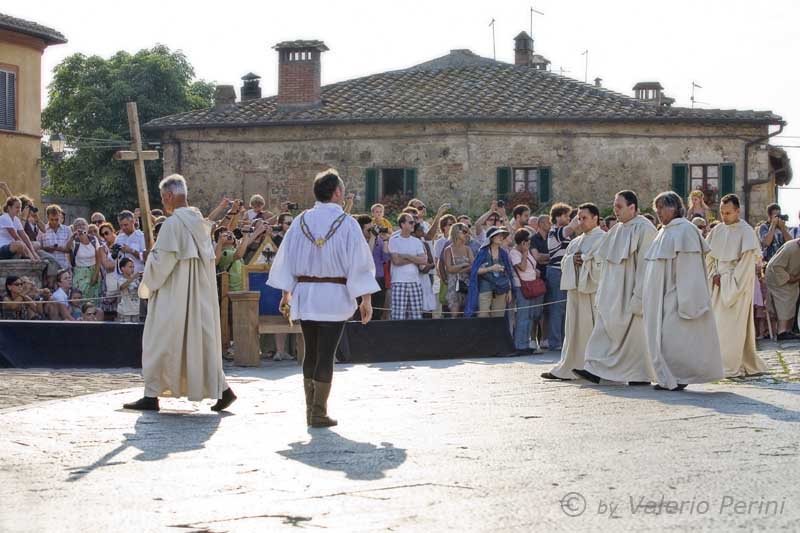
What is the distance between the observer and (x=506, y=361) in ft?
54.2

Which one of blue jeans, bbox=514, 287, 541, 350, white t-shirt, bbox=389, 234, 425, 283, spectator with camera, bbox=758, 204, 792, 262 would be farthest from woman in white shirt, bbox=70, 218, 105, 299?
spectator with camera, bbox=758, 204, 792, 262

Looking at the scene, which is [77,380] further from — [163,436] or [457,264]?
[457,264]

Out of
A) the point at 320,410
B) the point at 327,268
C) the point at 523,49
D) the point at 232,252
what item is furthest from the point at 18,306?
the point at 523,49

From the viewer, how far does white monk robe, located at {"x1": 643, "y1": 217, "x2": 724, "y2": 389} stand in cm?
1211

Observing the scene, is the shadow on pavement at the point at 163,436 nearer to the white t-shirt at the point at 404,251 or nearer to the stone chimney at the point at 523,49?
the white t-shirt at the point at 404,251

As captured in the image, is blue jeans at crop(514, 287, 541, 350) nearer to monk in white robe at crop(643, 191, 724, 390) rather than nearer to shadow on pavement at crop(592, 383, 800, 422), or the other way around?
shadow on pavement at crop(592, 383, 800, 422)

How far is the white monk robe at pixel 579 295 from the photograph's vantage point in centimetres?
1360

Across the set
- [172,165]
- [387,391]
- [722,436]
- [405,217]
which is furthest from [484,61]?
[722,436]

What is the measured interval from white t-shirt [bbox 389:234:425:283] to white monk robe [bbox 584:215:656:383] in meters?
4.83

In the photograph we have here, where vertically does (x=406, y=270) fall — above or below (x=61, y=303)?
above

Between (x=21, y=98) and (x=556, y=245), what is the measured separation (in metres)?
21.9

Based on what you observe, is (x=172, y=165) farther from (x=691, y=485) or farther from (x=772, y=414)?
(x=691, y=485)

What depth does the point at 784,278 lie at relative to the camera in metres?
19.4

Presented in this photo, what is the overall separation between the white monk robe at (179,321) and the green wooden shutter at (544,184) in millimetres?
25777
